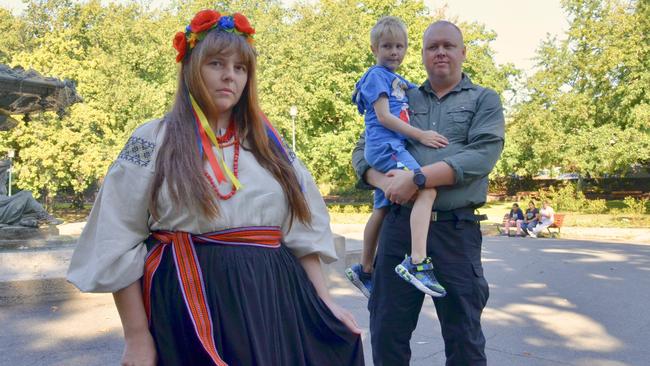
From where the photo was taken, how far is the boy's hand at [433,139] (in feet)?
10.1

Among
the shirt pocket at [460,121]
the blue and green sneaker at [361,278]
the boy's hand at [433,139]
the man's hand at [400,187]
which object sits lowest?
the blue and green sneaker at [361,278]

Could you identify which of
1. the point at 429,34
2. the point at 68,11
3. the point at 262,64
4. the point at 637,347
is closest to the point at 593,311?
the point at 637,347

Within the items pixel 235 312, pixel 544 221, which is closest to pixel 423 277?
pixel 235 312

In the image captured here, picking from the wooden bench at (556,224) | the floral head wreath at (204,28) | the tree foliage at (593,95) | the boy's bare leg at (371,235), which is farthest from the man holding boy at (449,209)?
the tree foliage at (593,95)

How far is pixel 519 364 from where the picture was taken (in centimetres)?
484

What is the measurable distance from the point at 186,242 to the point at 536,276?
324 inches

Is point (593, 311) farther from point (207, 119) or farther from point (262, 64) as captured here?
point (262, 64)

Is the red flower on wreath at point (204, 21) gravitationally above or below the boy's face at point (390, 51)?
below

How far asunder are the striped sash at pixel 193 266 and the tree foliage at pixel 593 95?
27797 mm

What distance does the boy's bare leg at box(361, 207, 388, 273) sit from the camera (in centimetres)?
351

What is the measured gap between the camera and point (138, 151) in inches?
83.7

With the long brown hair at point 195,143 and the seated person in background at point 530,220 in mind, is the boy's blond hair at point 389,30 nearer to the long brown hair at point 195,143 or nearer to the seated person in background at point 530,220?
the long brown hair at point 195,143

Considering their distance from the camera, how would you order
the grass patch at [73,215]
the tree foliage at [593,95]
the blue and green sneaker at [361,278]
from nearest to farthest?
the blue and green sneaker at [361,278]
the tree foliage at [593,95]
the grass patch at [73,215]

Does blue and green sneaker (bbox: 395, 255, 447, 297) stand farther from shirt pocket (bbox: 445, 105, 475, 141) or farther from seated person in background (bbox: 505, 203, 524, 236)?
seated person in background (bbox: 505, 203, 524, 236)
